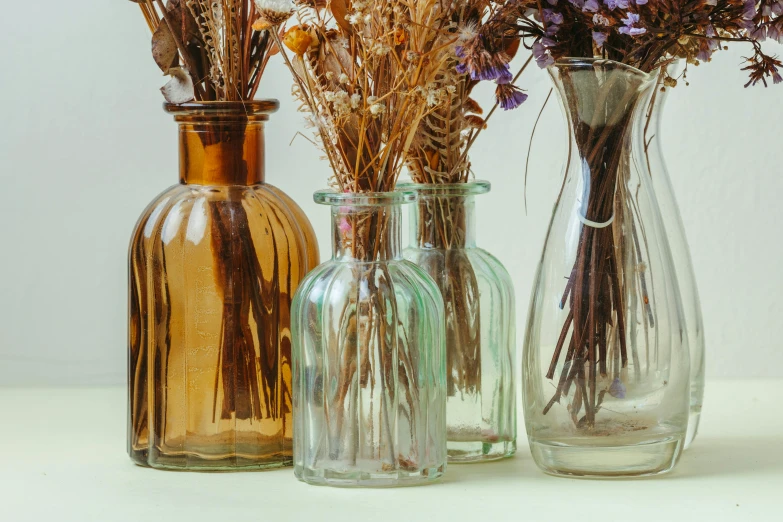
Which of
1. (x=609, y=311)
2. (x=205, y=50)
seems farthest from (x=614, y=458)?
(x=205, y=50)

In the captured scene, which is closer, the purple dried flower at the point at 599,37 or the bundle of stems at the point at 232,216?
the purple dried flower at the point at 599,37

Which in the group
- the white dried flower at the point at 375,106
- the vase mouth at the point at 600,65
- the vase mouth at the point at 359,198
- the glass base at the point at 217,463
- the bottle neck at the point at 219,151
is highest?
the vase mouth at the point at 600,65

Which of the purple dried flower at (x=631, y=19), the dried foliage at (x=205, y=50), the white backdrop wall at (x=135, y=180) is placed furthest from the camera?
the white backdrop wall at (x=135, y=180)

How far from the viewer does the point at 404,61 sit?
0.79 meters

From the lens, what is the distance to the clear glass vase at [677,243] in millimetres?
902

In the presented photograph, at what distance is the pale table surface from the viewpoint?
2.50 ft

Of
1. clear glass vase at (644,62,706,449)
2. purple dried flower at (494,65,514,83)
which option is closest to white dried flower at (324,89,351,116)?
purple dried flower at (494,65,514,83)

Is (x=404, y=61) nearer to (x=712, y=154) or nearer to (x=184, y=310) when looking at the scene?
(x=184, y=310)

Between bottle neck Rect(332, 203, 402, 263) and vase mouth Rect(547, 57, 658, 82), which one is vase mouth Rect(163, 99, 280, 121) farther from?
vase mouth Rect(547, 57, 658, 82)

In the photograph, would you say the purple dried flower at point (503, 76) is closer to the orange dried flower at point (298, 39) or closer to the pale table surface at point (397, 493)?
the orange dried flower at point (298, 39)

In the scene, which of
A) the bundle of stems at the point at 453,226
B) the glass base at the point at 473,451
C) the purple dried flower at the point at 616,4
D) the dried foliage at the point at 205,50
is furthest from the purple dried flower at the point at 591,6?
the glass base at the point at 473,451

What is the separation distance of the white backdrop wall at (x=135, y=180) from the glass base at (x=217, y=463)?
70 cm

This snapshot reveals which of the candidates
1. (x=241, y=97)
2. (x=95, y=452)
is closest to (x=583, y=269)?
(x=241, y=97)

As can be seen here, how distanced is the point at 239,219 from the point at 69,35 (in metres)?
0.79
